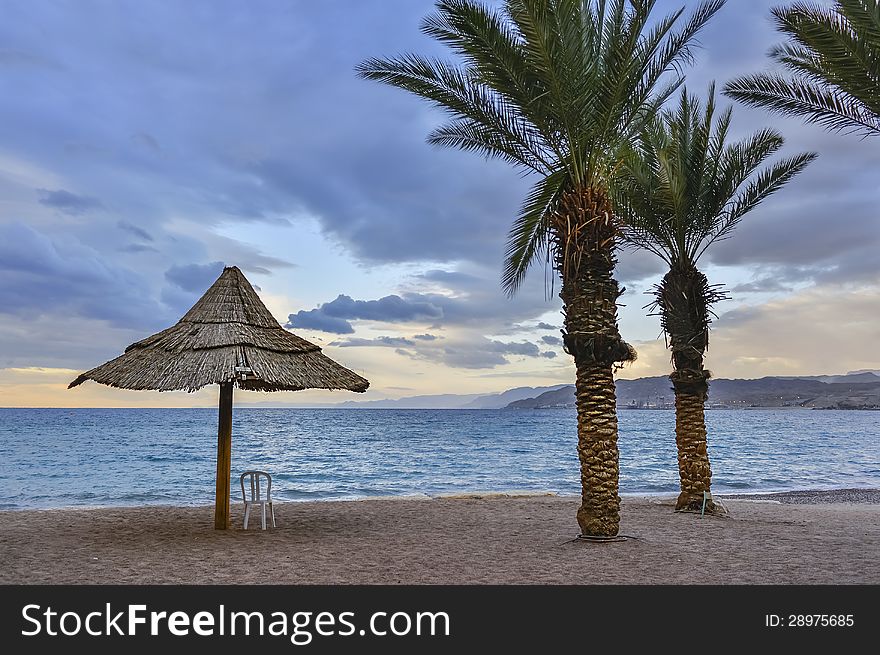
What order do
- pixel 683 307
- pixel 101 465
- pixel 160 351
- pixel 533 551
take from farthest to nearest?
pixel 101 465
pixel 683 307
pixel 160 351
pixel 533 551

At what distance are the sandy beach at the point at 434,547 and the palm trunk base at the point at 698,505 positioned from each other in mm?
347

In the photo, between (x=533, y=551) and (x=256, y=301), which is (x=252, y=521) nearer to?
(x=256, y=301)

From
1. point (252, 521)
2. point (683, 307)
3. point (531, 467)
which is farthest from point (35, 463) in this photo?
point (683, 307)

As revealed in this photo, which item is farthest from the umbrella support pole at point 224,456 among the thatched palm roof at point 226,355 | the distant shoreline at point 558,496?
the distant shoreline at point 558,496

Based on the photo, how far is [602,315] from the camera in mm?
9805

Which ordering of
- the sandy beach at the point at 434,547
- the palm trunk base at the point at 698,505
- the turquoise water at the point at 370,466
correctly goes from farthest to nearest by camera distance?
1. the turquoise water at the point at 370,466
2. the palm trunk base at the point at 698,505
3. the sandy beach at the point at 434,547

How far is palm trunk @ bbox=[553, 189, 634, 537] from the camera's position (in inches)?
384

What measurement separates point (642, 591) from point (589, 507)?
332 centimetres

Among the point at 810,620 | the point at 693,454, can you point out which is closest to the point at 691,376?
the point at 693,454

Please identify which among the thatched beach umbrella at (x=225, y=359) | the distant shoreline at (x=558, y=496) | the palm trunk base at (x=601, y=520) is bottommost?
the distant shoreline at (x=558, y=496)

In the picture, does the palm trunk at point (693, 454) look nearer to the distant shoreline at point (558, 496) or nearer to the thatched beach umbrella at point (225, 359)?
the distant shoreline at point (558, 496)

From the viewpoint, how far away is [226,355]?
10164 millimetres

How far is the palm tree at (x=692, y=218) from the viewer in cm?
1333

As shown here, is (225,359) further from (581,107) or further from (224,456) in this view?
(581,107)
